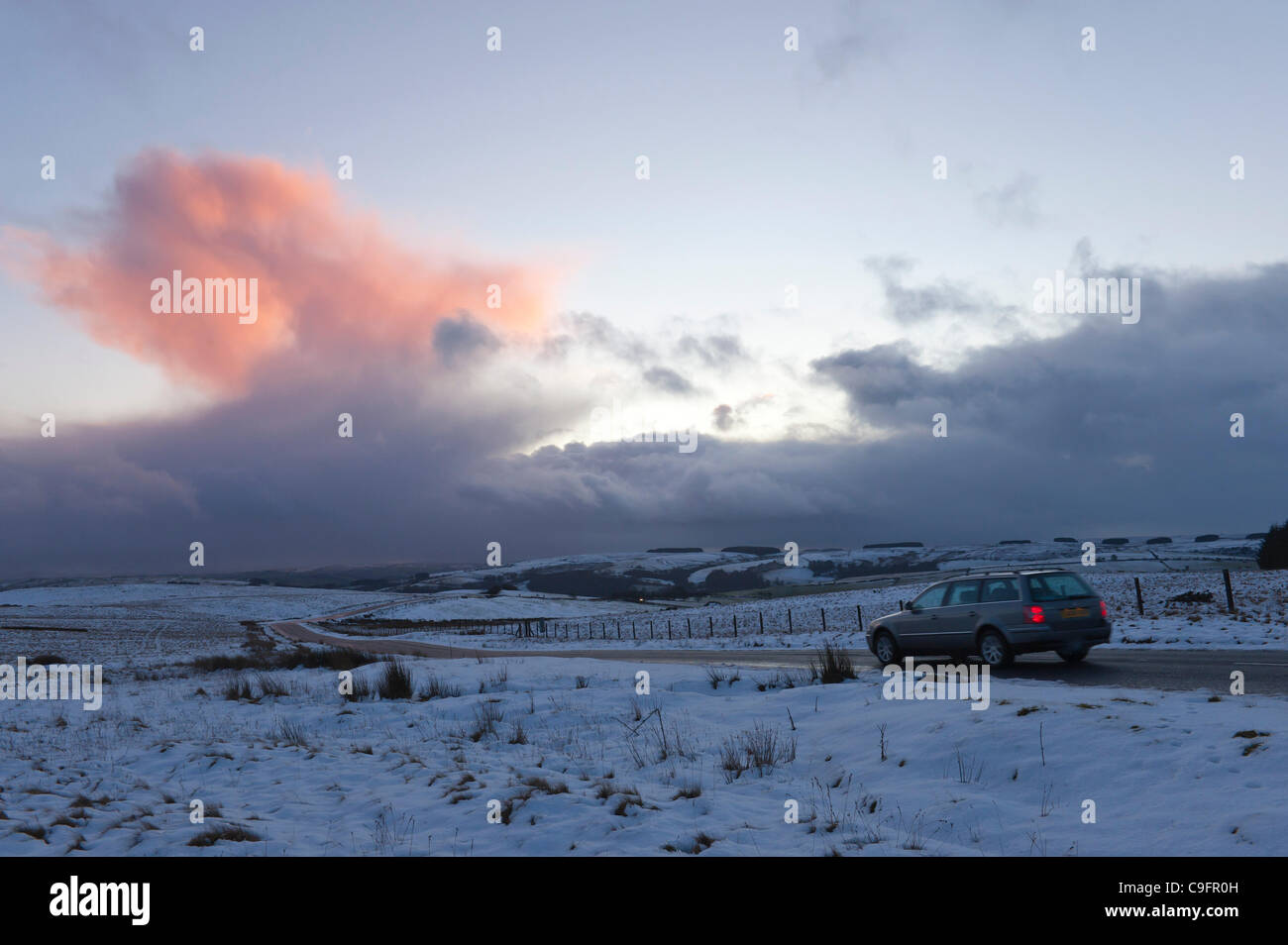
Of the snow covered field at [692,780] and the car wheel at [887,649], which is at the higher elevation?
the snow covered field at [692,780]

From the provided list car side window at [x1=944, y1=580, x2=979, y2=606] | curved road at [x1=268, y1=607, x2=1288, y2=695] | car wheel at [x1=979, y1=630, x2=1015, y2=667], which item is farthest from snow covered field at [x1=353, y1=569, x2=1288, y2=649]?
car side window at [x1=944, y1=580, x2=979, y2=606]

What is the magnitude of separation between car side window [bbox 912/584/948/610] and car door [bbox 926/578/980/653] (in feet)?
0.41

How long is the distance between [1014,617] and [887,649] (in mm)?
3487

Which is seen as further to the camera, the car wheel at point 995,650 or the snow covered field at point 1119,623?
the snow covered field at point 1119,623

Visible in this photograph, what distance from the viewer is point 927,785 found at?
7.09m

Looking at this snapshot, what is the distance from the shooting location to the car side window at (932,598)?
16828mm

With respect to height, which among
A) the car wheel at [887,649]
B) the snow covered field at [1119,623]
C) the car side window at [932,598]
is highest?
the car side window at [932,598]

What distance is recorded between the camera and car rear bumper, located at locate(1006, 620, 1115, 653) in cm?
1498

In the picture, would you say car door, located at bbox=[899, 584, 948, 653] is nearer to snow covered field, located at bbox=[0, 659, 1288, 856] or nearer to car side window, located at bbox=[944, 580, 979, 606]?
car side window, located at bbox=[944, 580, 979, 606]

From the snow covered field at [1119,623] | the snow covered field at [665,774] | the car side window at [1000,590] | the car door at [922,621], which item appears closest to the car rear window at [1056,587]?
the car side window at [1000,590]

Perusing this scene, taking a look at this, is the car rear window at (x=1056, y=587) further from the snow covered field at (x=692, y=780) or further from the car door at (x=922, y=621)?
the snow covered field at (x=692, y=780)

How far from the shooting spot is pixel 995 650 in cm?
1557
